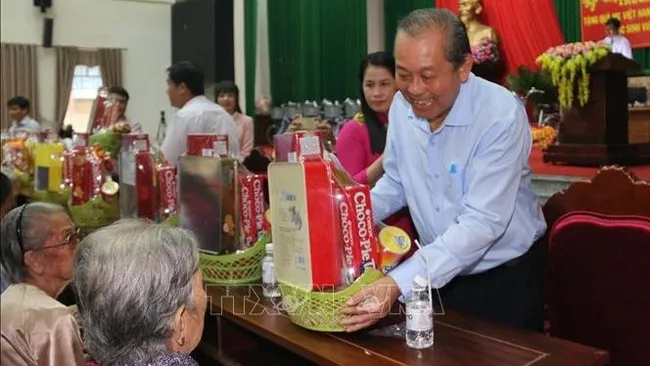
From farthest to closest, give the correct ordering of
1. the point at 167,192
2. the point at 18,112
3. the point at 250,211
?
the point at 18,112, the point at 167,192, the point at 250,211

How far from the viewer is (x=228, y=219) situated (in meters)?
1.72

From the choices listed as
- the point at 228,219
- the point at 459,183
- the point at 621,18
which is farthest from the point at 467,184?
the point at 621,18

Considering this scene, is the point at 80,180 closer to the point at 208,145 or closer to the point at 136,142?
the point at 136,142

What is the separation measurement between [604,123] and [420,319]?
97.7 inches

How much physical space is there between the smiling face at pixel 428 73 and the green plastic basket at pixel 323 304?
38 cm

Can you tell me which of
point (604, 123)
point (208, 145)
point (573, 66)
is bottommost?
point (208, 145)

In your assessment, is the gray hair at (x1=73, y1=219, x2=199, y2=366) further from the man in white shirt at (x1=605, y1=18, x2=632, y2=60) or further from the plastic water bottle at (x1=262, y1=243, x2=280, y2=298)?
the man in white shirt at (x1=605, y1=18, x2=632, y2=60)

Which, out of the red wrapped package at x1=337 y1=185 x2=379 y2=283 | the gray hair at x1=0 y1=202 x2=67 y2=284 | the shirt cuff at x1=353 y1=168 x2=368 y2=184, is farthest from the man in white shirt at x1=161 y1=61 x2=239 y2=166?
the red wrapped package at x1=337 y1=185 x2=379 y2=283

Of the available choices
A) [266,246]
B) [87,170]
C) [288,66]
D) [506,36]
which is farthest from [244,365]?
[288,66]

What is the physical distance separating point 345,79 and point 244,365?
6.99m

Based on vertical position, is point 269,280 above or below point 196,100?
below

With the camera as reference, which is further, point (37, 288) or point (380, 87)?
point (380, 87)

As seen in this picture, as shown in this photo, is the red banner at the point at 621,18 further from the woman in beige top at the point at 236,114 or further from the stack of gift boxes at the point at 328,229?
the stack of gift boxes at the point at 328,229

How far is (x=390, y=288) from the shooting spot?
1271 millimetres
